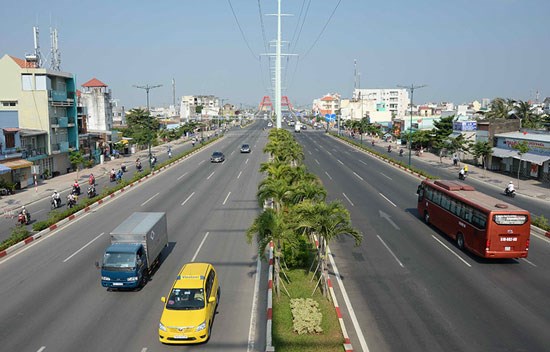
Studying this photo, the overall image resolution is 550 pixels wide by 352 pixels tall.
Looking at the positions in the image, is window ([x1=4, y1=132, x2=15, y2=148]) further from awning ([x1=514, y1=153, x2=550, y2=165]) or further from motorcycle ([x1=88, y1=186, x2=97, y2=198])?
awning ([x1=514, y1=153, x2=550, y2=165])

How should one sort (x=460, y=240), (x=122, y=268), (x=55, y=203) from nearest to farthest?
(x=122, y=268), (x=460, y=240), (x=55, y=203)

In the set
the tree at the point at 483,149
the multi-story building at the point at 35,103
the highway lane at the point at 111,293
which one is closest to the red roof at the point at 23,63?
the multi-story building at the point at 35,103

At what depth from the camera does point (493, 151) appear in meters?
54.0

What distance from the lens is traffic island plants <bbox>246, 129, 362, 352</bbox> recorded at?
46.9ft

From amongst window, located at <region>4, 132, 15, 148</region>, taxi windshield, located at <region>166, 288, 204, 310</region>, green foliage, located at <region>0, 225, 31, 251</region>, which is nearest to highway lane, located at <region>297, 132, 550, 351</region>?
taxi windshield, located at <region>166, 288, 204, 310</region>

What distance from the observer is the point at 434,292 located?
18172mm

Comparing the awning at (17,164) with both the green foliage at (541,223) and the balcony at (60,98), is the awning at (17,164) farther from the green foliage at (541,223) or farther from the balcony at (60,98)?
the green foliage at (541,223)

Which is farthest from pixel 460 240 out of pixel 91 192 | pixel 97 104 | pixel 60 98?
pixel 97 104

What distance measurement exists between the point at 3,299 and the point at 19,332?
3.53m

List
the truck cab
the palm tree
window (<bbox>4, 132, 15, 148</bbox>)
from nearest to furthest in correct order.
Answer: the palm tree < the truck cab < window (<bbox>4, 132, 15, 148</bbox>)

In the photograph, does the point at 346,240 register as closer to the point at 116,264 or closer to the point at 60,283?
the point at 116,264

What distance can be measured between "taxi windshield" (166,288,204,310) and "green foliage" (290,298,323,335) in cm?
312

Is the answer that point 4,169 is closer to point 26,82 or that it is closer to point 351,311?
point 26,82

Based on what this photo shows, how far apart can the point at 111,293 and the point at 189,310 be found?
5461 mm
